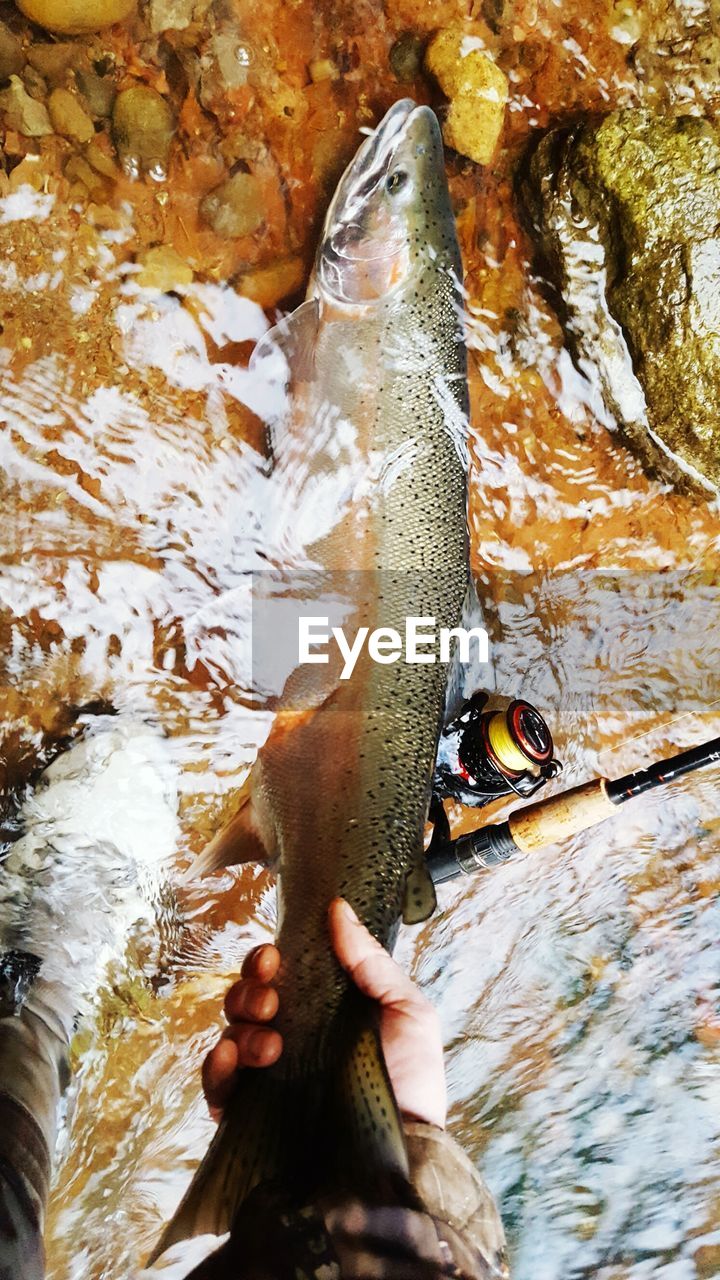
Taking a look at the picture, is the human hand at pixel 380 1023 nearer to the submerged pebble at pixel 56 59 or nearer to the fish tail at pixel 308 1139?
the fish tail at pixel 308 1139

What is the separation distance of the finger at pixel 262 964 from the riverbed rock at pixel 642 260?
1879 mm

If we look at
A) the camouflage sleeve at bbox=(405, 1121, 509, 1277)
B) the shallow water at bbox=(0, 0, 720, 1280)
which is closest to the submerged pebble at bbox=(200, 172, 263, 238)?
the shallow water at bbox=(0, 0, 720, 1280)

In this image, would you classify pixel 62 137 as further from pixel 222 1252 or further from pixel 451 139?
pixel 222 1252

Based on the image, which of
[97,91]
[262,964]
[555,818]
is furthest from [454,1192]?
[97,91]

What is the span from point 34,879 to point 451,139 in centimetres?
242

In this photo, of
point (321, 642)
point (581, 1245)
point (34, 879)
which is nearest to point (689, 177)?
point (321, 642)

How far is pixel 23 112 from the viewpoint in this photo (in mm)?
2158

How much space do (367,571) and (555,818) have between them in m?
0.77

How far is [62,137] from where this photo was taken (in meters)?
2.20

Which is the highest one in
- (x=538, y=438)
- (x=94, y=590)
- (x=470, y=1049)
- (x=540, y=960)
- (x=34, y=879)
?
(x=538, y=438)

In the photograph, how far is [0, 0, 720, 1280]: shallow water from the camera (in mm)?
2266

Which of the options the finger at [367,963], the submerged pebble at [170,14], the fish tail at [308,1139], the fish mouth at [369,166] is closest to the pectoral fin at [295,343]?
the fish mouth at [369,166]

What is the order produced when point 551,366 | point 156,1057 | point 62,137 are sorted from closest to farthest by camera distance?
point 62,137
point 156,1057
point 551,366

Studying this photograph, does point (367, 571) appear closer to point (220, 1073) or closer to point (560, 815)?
point (560, 815)
